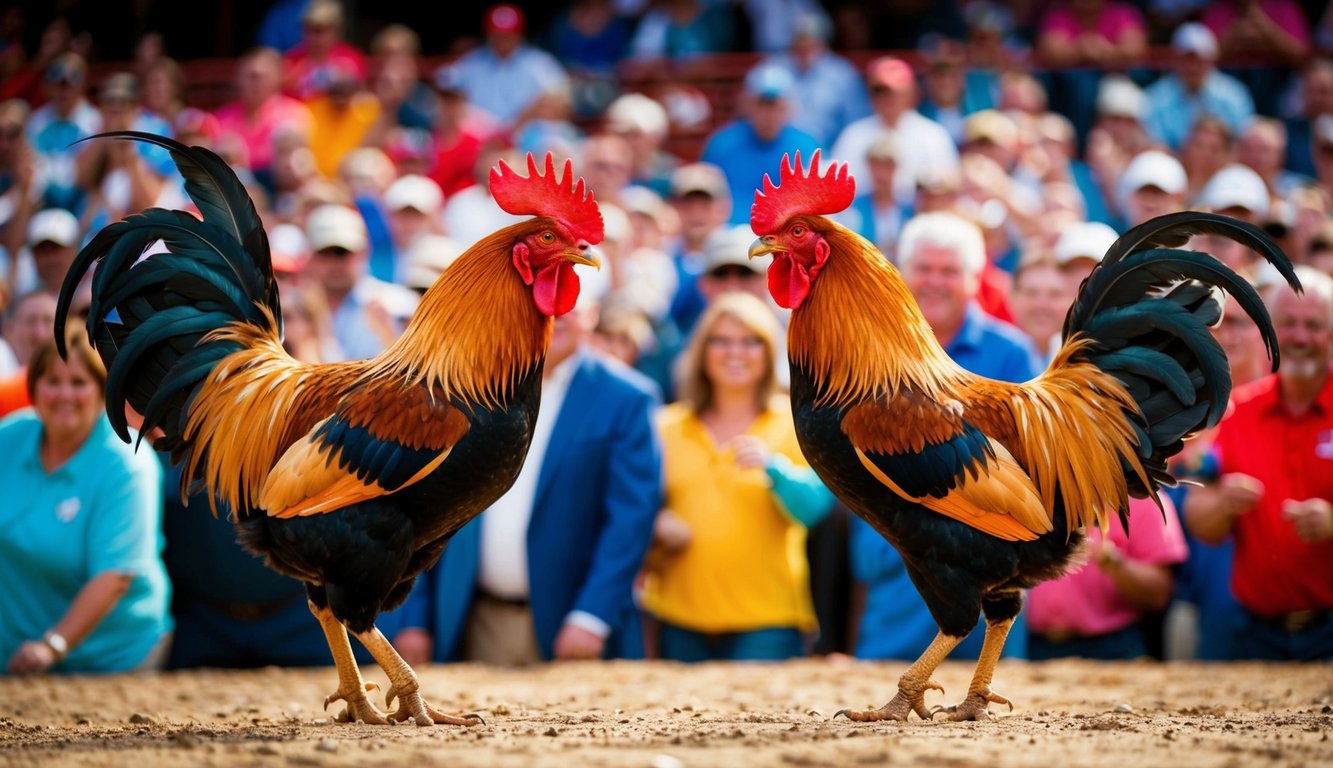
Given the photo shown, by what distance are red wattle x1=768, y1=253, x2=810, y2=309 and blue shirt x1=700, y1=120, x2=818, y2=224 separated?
20.2 ft

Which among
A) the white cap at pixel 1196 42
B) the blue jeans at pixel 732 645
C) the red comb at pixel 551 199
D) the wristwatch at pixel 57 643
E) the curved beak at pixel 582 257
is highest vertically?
the white cap at pixel 1196 42

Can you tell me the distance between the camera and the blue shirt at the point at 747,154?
12.0 m

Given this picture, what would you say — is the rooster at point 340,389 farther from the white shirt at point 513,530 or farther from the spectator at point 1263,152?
the spectator at point 1263,152

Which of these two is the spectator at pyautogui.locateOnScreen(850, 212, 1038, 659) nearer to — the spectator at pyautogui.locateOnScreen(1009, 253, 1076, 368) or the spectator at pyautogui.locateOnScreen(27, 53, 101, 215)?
the spectator at pyautogui.locateOnScreen(1009, 253, 1076, 368)

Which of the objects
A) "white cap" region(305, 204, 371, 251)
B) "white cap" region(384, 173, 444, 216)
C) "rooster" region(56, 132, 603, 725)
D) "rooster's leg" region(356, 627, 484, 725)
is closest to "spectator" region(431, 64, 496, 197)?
"white cap" region(384, 173, 444, 216)

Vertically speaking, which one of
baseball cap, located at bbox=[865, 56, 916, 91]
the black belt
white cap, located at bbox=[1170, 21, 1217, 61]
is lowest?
the black belt

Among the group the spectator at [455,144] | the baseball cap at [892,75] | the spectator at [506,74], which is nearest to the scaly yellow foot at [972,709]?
the baseball cap at [892,75]

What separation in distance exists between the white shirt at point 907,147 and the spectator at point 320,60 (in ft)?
14.7

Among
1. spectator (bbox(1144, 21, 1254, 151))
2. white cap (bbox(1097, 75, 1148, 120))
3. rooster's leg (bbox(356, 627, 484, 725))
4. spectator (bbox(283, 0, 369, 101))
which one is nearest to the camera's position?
rooster's leg (bbox(356, 627, 484, 725))

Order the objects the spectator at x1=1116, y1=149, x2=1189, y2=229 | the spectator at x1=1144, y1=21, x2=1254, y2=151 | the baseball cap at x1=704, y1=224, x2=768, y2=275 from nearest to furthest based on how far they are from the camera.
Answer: the baseball cap at x1=704, y1=224, x2=768, y2=275 → the spectator at x1=1116, y1=149, x2=1189, y2=229 → the spectator at x1=1144, y1=21, x2=1254, y2=151

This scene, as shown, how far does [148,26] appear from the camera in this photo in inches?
677

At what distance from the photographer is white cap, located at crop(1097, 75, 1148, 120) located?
1216cm

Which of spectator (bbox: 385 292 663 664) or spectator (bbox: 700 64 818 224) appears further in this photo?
spectator (bbox: 700 64 818 224)

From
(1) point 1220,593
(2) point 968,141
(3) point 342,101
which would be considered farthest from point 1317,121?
(3) point 342,101
